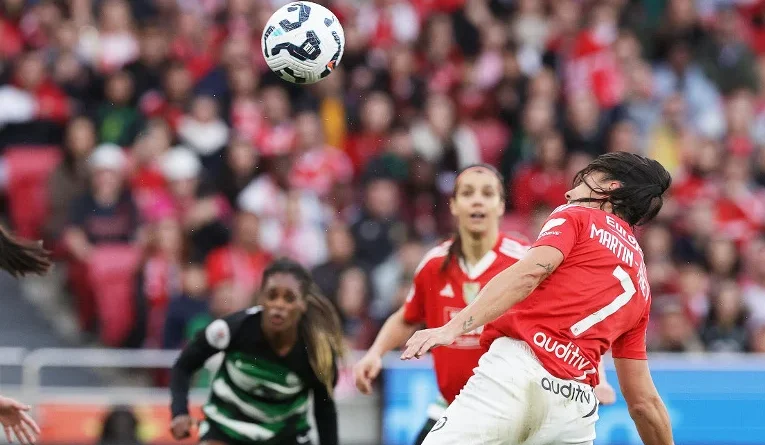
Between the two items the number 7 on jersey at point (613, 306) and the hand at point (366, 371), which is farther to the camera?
the hand at point (366, 371)

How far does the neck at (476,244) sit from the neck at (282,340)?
1039 millimetres

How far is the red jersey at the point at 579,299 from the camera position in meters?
5.32

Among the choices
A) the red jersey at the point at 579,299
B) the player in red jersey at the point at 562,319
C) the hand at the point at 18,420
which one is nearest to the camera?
the player in red jersey at the point at 562,319

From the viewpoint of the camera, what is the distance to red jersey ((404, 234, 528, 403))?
6.85 meters


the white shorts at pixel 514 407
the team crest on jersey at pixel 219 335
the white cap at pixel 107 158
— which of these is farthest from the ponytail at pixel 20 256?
the white cap at pixel 107 158

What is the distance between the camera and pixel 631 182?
5.55m

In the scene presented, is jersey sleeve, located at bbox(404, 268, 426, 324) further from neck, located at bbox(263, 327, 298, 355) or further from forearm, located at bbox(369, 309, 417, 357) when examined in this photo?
neck, located at bbox(263, 327, 298, 355)

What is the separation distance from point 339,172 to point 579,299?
23.7ft

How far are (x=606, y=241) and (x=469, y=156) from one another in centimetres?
732

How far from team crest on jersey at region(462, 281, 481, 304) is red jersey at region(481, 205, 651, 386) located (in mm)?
1469

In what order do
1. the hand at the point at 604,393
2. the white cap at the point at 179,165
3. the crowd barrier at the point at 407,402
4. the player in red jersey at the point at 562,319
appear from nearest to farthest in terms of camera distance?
the player in red jersey at the point at 562,319, the hand at the point at 604,393, the crowd barrier at the point at 407,402, the white cap at the point at 179,165

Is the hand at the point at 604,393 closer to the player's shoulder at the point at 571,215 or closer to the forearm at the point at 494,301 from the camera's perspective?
the player's shoulder at the point at 571,215

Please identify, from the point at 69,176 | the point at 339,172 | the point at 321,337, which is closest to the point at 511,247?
the point at 321,337

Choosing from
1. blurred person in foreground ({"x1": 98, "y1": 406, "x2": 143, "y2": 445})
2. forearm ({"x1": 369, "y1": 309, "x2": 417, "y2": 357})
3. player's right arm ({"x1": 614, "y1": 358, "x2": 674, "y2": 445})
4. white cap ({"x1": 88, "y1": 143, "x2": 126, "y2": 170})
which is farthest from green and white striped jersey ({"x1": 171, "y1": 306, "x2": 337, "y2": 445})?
white cap ({"x1": 88, "y1": 143, "x2": 126, "y2": 170})
